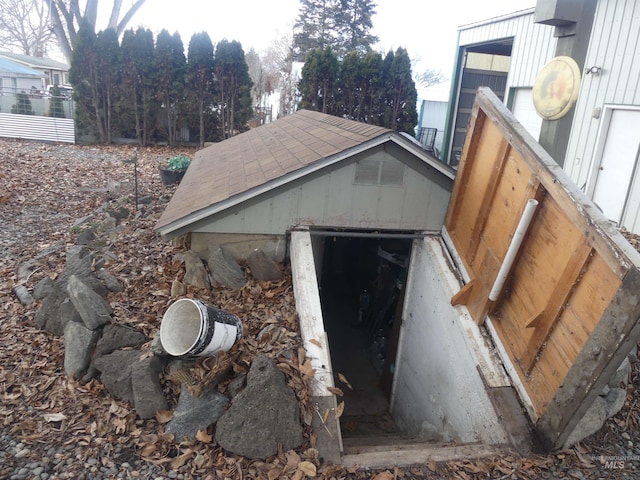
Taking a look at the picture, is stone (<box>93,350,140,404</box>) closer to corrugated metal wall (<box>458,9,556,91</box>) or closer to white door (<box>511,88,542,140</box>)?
corrugated metal wall (<box>458,9,556,91</box>)

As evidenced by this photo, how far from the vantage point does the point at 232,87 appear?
1823 cm

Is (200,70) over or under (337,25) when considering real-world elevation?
under

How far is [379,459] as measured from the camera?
3.46 m

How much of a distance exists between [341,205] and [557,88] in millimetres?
3389

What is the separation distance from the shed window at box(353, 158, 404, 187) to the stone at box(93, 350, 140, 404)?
125 inches

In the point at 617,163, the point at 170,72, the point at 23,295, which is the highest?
the point at 170,72

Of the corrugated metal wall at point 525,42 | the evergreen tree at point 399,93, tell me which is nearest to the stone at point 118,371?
the corrugated metal wall at point 525,42

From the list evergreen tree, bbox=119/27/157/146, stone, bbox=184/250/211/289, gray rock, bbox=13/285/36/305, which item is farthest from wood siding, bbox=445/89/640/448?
evergreen tree, bbox=119/27/157/146

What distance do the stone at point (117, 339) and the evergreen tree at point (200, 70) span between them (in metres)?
15.1

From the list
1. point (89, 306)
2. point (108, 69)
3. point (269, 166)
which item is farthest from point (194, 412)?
point (108, 69)

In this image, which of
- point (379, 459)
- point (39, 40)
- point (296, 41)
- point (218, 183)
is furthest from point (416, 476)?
point (39, 40)

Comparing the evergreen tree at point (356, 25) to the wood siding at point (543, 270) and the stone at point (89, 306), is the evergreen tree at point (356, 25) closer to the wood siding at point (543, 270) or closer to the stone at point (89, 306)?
the wood siding at point (543, 270)

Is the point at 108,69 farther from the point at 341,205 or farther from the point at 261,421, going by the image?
the point at 261,421

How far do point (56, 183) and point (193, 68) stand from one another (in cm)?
846
